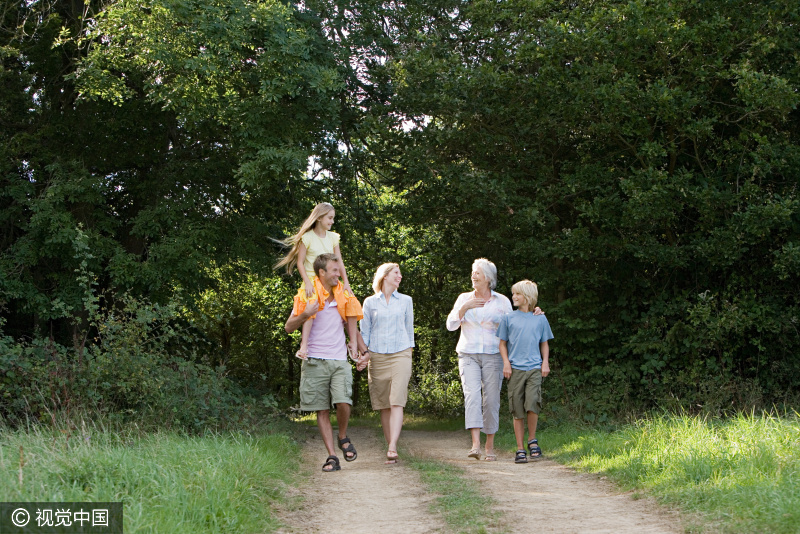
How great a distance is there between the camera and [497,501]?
5551 mm

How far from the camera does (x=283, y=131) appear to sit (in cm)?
1248

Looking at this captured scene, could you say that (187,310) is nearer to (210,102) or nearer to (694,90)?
(210,102)

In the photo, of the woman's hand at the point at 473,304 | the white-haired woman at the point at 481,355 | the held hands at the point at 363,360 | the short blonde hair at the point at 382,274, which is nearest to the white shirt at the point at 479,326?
the white-haired woman at the point at 481,355

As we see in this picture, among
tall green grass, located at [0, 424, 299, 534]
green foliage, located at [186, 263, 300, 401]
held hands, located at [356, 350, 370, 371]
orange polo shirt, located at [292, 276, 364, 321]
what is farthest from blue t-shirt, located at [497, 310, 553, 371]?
green foliage, located at [186, 263, 300, 401]

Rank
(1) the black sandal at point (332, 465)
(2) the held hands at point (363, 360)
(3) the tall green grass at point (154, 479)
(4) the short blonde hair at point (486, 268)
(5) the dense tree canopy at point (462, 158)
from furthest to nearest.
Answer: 1. (5) the dense tree canopy at point (462, 158)
2. (4) the short blonde hair at point (486, 268)
3. (2) the held hands at point (363, 360)
4. (1) the black sandal at point (332, 465)
5. (3) the tall green grass at point (154, 479)

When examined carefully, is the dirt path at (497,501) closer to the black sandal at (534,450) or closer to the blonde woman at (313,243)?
the black sandal at (534,450)

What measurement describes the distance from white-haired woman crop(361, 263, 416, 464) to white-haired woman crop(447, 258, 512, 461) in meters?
0.60

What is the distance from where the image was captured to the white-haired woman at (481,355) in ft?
27.0

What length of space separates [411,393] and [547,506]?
17.2 m

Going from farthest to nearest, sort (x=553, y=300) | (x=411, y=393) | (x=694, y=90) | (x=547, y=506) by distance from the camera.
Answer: (x=411, y=393) → (x=553, y=300) → (x=694, y=90) → (x=547, y=506)

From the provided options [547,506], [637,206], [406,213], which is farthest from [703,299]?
[547,506]

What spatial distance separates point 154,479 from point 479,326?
4.29 metres

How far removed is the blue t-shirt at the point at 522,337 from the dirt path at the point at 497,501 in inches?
44.2

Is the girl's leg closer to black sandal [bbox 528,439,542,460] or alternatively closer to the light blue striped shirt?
the light blue striped shirt
